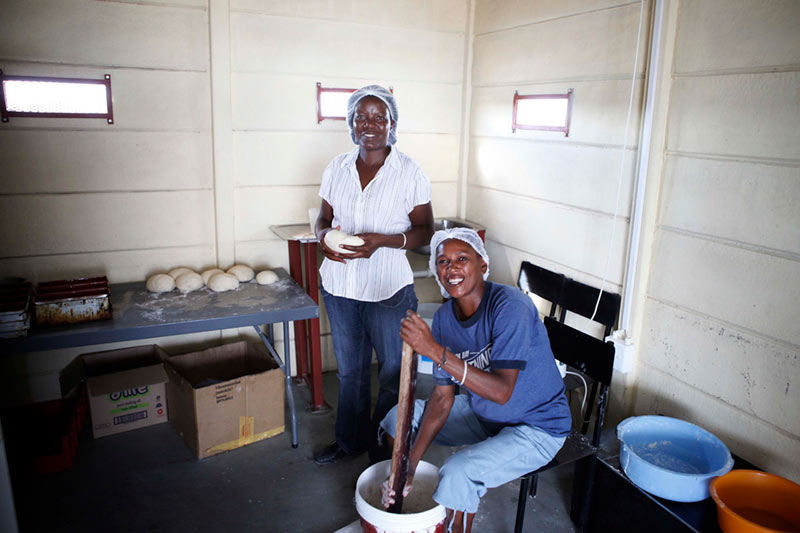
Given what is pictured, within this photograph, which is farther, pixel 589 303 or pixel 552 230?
pixel 552 230

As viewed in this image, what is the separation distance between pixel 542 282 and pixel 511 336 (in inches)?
49.3

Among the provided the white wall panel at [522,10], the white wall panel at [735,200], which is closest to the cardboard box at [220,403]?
the white wall panel at [735,200]

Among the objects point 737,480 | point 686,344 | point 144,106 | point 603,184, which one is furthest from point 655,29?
point 144,106

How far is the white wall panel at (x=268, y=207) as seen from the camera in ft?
10.4

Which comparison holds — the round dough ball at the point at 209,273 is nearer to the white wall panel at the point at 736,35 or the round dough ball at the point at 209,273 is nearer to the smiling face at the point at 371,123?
the smiling face at the point at 371,123

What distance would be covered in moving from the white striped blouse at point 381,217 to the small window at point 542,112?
0.89 meters

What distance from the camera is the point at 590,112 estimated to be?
264 cm

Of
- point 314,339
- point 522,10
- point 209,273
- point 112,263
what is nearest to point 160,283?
point 209,273

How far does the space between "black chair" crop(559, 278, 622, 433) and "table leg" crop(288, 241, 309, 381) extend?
1.39m

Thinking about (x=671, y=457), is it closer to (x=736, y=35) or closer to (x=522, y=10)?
(x=736, y=35)

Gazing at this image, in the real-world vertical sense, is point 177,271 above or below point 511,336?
below

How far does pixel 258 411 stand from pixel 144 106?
160 cm

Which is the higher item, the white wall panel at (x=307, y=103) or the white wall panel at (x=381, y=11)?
the white wall panel at (x=381, y=11)

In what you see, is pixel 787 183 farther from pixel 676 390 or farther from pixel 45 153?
pixel 45 153
